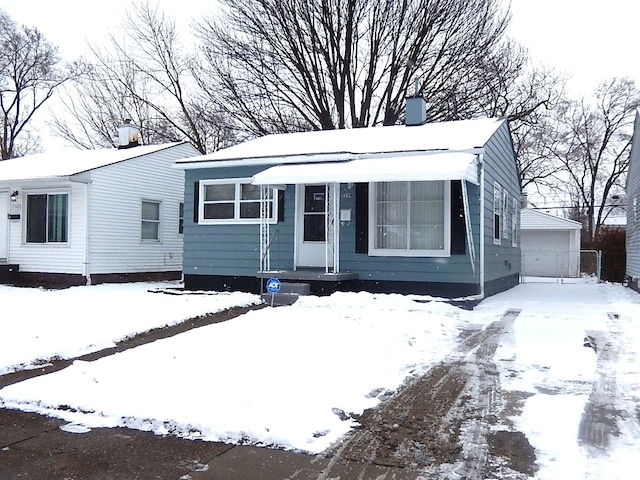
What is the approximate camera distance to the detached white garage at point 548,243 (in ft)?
82.9

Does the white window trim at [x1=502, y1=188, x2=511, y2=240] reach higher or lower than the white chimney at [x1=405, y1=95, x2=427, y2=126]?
lower

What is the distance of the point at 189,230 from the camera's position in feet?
43.5

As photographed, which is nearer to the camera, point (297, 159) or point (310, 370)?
point (310, 370)

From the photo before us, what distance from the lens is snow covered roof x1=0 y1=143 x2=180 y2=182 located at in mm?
14906

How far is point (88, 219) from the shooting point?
1477 centimetres

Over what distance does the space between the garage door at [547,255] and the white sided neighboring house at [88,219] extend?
614 inches

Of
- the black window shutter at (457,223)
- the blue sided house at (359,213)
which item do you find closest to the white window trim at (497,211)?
the blue sided house at (359,213)

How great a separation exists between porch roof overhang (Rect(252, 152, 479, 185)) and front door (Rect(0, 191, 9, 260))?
28.8ft

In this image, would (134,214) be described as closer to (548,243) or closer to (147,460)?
(147,460)

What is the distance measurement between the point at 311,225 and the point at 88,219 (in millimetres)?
6277

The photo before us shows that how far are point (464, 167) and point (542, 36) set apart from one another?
1678 cm

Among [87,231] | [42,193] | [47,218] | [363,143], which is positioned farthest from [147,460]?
[42,193]

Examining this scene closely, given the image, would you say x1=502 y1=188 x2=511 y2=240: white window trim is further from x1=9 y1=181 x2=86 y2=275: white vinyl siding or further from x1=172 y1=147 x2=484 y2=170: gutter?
x1=9 y1=181 x2=86 y2=275: white vinyl siding

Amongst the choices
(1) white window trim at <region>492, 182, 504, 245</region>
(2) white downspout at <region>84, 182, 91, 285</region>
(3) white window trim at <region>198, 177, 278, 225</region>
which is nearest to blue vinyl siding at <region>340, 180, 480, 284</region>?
(3) white window trim at <region>198, 177, 278, 225</region>
